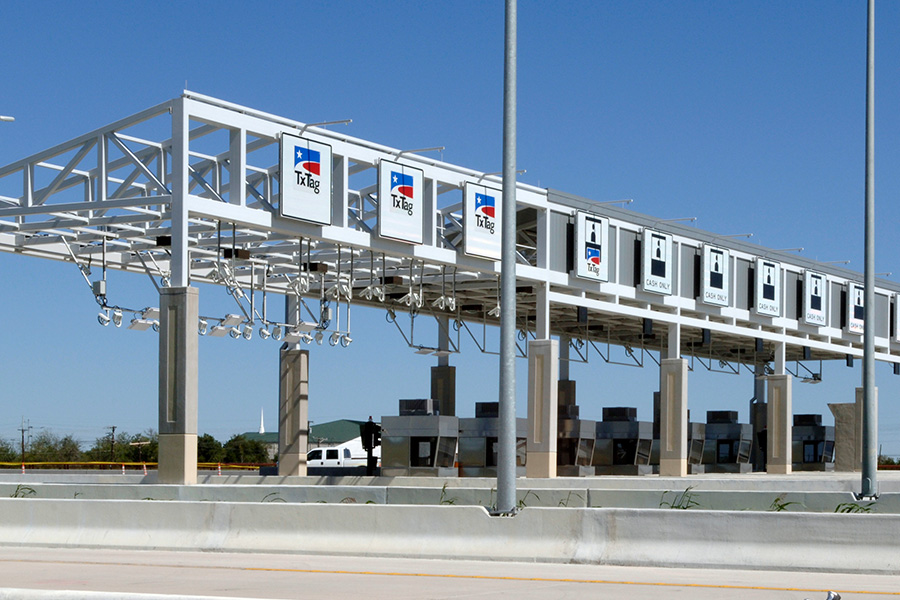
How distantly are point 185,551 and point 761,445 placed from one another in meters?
45.5

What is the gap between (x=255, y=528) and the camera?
20031 millimetres

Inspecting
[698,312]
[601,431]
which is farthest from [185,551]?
[601,431]

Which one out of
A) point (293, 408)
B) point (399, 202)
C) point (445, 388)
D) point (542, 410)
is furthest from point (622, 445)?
point (399, 202)

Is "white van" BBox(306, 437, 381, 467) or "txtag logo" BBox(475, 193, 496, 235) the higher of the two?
"txtag logo" BBox(475, 193, 496, 235)

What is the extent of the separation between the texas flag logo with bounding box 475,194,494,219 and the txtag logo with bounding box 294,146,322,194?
21.7ft

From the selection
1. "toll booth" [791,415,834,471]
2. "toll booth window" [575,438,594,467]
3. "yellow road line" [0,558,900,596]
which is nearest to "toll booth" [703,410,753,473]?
"toll booth" [791,415,834,471]

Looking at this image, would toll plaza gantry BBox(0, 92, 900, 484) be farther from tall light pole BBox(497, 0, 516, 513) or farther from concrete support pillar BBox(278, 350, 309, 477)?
tall light pole BBox(497, 0, 516, 513)

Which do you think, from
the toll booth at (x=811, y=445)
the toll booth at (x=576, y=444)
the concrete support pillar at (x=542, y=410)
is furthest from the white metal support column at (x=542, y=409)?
the toll booth at (x=811, y=445)

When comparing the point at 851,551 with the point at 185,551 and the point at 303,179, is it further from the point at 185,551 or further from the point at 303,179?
the point at 303,179

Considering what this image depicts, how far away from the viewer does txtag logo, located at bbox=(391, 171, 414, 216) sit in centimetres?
3403

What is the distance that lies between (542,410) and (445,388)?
1337 cm

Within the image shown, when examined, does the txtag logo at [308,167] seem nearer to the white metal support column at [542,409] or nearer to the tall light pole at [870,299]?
the white metal support column at [542,409]

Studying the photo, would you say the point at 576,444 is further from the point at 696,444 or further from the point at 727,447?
the point at 727,447

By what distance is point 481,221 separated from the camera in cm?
3706
